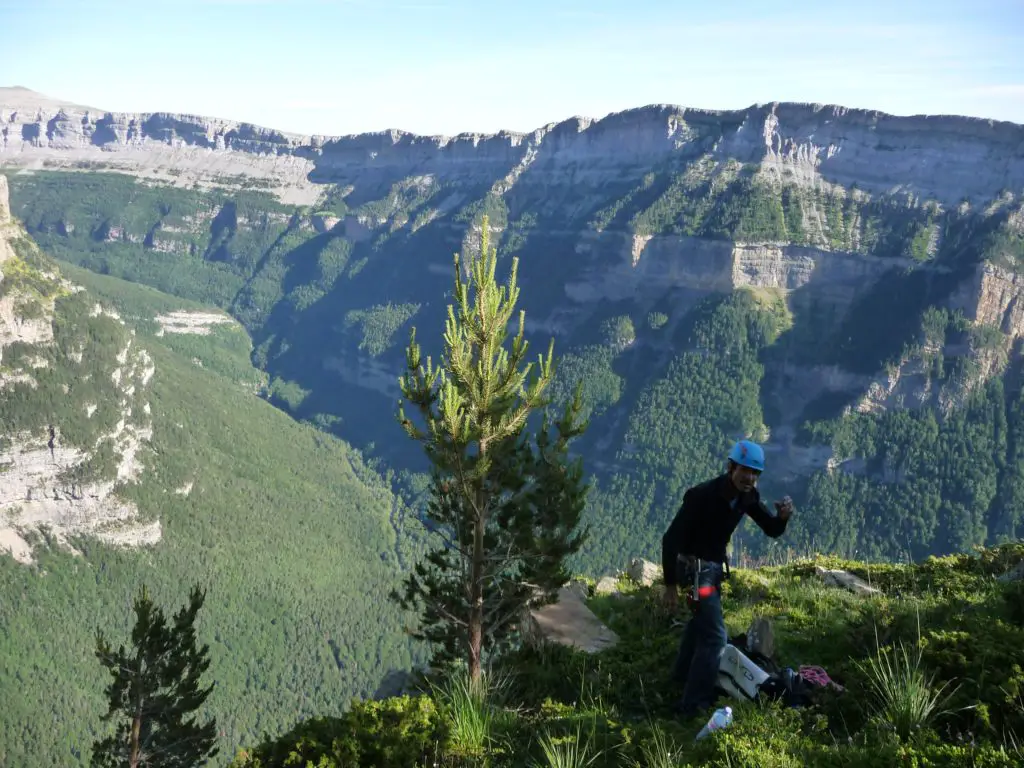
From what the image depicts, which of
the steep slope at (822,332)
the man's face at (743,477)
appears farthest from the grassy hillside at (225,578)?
the man's face at (743,477)

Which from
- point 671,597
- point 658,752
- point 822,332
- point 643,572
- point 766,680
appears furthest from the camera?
point 822,332

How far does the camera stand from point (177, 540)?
120438 mm

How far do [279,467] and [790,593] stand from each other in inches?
5925

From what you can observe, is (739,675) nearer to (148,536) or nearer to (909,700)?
(909,700)

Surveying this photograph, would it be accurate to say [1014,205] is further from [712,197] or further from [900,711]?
[900,711]

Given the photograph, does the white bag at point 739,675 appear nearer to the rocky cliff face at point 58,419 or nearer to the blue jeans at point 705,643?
the blue jeans at point 705,643

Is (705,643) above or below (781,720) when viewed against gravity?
below

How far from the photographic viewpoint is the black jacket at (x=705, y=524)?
36.8ft

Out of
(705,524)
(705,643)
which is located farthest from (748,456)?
(705,643)

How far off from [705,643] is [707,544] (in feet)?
4.73

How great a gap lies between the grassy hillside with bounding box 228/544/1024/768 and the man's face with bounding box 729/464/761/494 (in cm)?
266

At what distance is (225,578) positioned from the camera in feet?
377

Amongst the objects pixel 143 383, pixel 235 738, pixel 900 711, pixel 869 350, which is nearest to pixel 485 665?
pixel 900 711

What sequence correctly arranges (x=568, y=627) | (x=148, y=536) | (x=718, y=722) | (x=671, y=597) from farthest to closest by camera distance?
(x=148, y=536) → (x=568, y=627) → (x=671, y=597) → (x=718, y=722)
